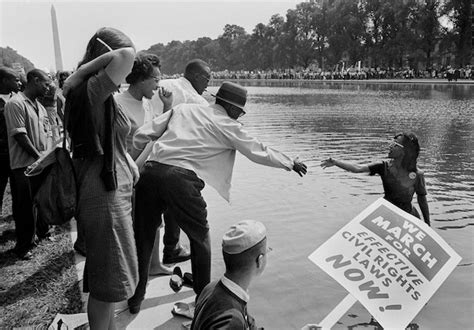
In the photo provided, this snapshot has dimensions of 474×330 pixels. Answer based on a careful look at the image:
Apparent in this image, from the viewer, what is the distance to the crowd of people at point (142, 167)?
257cm

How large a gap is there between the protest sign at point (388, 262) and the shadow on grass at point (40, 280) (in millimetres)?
2290

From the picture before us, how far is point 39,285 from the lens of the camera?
161 inches

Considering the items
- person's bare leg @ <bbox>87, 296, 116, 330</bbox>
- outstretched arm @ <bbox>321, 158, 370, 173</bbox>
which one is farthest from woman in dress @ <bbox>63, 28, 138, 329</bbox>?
outstretched arm @ <bbox>321, 158, 370, 173</bbox>

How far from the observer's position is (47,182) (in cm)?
285

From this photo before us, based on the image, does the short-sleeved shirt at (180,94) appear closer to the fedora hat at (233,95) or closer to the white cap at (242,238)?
the fedora hat at (233,95)

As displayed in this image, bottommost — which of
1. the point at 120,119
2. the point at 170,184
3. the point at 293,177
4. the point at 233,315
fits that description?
the point at 293,177

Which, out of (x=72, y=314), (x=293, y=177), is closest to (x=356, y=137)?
(x=293, y=177)

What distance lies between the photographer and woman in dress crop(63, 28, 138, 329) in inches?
102

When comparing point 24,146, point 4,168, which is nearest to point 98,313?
point 24,146

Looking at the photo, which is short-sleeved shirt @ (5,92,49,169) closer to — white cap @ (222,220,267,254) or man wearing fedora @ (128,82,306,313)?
man wearing fedora @ (128,82,306,313)

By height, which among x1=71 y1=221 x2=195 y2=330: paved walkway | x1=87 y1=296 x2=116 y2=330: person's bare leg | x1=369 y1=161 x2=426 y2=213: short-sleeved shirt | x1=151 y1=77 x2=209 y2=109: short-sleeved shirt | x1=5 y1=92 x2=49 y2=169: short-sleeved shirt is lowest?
x1=71 y1=221 x2=195 y2=330: paved walkway

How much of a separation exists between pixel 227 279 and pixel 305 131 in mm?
14934

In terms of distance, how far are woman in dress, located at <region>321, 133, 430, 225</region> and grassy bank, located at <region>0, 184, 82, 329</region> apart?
2.59 m

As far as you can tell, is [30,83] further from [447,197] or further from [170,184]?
[447,197]
